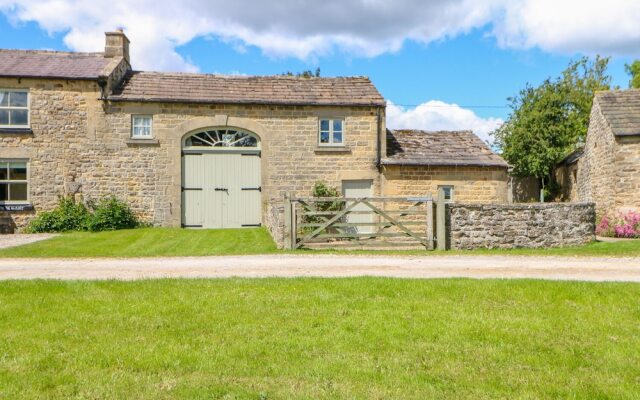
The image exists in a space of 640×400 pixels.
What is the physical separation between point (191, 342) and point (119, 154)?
15.1m

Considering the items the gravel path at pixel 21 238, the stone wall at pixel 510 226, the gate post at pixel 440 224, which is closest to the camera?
the gate post at pixel 440 224

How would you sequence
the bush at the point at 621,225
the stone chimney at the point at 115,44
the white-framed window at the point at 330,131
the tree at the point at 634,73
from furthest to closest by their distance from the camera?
the tree at the point at 634,73, the stone chimney at the point at 115,44, the white-framed window at the point at 330,131, the bush at the point at 621,225

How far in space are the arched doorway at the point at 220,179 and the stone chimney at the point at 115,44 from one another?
4656mm

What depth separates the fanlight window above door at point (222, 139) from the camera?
1961 centimetres

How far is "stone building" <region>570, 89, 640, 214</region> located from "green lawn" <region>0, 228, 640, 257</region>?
4720 mm

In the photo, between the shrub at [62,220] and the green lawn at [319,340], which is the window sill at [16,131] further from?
the green lawn at [319,340]

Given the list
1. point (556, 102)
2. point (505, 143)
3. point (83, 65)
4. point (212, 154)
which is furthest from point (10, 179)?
point (556, 102)

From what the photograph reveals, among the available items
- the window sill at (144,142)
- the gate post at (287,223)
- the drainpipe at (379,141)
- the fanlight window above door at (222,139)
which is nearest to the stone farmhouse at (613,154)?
the drainpipe at (379,141)

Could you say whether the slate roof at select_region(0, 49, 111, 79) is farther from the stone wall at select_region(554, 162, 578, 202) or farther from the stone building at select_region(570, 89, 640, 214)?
the stone wall at select_region(554, 162, 578, 202)

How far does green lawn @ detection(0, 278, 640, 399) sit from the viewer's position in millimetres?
4316

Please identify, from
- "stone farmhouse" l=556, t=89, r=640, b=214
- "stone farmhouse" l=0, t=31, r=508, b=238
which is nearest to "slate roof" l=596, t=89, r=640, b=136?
"stone farmhouse" l=556, t=89, r=640, b=214

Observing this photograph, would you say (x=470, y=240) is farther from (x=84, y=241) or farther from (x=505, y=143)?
(x=505, y=143)

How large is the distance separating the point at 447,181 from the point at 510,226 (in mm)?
5767

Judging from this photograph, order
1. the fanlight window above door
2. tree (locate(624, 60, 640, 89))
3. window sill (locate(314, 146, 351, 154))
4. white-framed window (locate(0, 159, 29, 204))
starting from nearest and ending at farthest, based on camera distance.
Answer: white-framed window (locate(0, 159, 29, 204))
the fanlight window above door
window sill (locate(314, 146, 351, 154))
tree (locate(624, 60, 640, 89))
